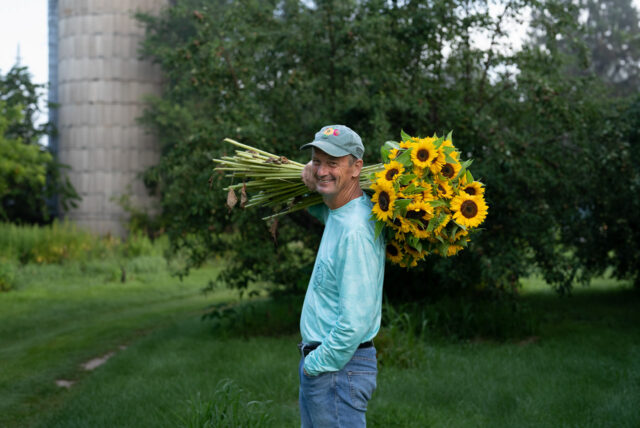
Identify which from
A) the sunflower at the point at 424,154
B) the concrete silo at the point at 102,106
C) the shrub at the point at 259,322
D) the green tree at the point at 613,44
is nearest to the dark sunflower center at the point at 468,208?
the sunflower at the point at 424,154

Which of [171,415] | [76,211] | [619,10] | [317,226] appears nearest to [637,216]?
[317,226]

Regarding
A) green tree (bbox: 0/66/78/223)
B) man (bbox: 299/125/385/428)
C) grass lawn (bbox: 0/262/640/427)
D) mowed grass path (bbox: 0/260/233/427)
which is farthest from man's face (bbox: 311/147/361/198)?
green tree (bbox: 0/66/78/223)

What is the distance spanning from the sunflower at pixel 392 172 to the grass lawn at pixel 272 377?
2.64 meters

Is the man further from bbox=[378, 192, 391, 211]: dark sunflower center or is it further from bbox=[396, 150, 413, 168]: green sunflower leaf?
bbox=[396, 150, 413, 168]: green sunflower leaf

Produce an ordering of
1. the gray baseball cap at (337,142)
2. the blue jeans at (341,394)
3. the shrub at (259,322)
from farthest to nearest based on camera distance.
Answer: the shrub at (259,322) → the gray baseball cap at (337,142) → the blue jeans at (341,394)

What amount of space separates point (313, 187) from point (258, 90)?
7.08 metres

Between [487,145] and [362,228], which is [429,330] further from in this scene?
[362,228]

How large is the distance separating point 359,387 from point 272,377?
4.48 m

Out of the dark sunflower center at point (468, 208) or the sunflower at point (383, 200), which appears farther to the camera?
the dark sunflower center at point (468, 208)

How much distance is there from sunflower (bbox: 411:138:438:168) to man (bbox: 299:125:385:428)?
0.85ft

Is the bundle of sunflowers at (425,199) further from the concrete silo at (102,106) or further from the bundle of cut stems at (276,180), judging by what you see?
the concrete silo at (102,106)

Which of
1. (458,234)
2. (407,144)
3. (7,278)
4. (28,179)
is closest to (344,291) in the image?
(458,234)

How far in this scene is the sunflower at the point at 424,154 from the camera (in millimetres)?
3168

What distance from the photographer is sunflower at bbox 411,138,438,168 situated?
10.4 feet
